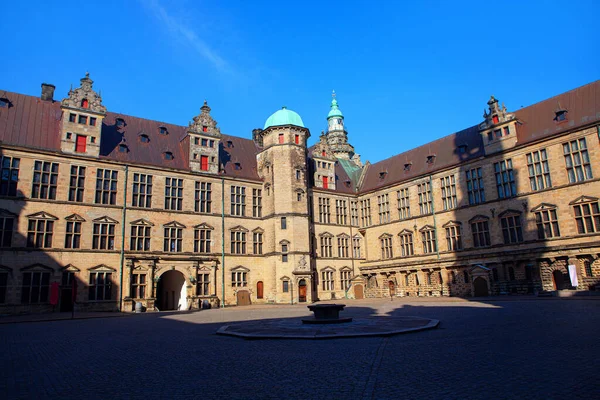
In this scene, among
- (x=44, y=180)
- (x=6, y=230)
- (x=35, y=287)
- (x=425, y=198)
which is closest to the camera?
(x=6, y=230)

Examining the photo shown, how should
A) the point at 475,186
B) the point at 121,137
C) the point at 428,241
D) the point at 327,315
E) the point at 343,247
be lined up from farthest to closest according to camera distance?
the point at 343,247 < the point at 428,241 < the point at 475,186 < the point at 121,137 < the point at 327,315

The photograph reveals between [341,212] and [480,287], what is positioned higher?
[341,212]

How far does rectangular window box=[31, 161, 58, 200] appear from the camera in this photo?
117ft

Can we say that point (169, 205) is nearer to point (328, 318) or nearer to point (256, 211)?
point (256, 211)

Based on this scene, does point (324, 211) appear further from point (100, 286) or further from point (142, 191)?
point (100, 286)

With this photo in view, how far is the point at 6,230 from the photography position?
33719 mm

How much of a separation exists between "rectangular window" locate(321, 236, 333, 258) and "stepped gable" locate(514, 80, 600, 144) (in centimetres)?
2280

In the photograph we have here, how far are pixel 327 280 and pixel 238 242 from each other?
1164 centimetres

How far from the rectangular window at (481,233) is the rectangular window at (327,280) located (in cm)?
1632

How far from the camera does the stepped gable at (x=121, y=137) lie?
121 ft

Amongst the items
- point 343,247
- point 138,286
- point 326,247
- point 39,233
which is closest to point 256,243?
point 326,247

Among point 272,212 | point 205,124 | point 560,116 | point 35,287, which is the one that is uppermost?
point 205,124

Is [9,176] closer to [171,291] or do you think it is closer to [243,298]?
[171,291]

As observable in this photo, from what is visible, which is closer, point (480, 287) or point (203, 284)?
point (480, 287)
